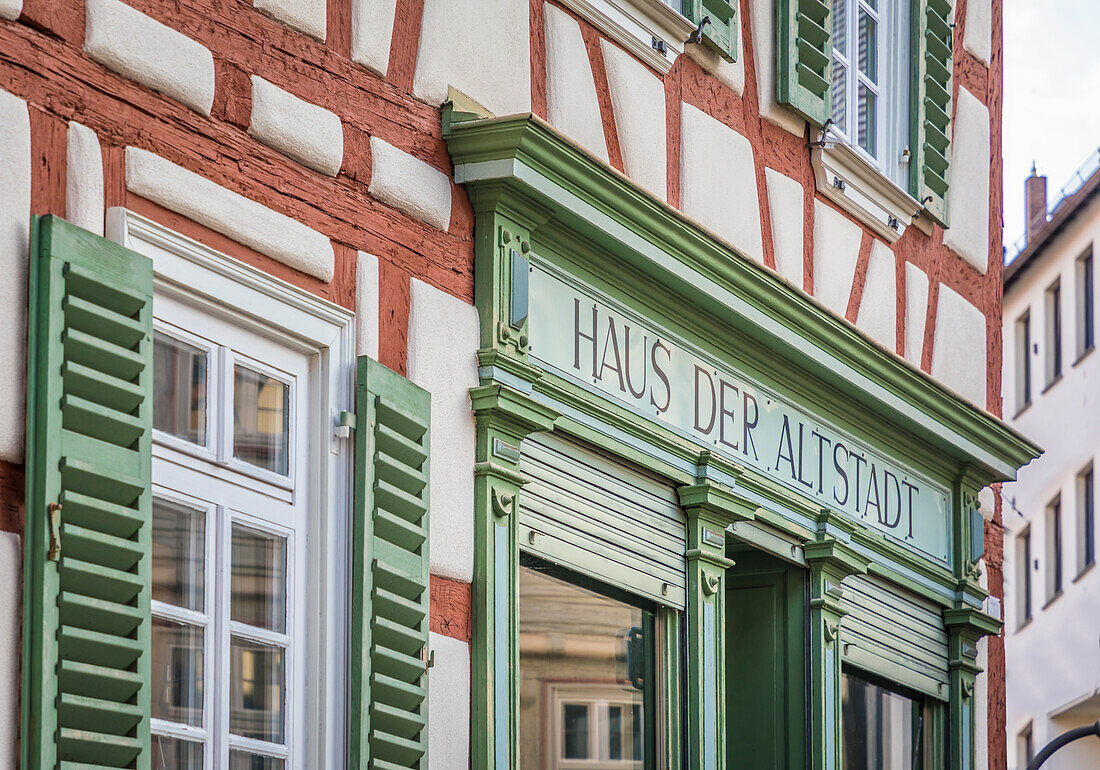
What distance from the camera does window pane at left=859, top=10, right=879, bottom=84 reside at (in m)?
10.1

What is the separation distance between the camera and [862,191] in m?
9.62

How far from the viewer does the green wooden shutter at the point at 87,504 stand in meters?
4.90

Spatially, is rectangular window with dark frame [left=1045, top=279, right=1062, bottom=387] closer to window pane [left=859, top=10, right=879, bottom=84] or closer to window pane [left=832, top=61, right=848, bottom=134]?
window pane [left=859, top=10, right=879, bottom=84]

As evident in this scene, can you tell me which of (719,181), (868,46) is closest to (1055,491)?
(868,46)

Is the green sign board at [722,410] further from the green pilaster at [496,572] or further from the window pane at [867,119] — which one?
the window pane at [867,119]

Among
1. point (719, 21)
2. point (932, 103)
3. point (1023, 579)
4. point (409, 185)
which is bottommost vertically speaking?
point (409, 185)

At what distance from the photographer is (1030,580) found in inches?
1278

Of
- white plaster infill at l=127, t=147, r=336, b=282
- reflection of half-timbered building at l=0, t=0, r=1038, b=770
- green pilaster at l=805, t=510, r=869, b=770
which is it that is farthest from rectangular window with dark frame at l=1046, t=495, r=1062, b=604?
white plaster infill at l=127, t=147, r=336, b=282

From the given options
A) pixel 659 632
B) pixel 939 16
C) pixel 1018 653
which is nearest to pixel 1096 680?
pixel 1018 653

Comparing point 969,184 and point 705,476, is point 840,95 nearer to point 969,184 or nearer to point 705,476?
point 969,184

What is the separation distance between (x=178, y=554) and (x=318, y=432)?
0.73 m

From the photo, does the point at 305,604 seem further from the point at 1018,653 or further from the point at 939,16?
the point at 1018,653

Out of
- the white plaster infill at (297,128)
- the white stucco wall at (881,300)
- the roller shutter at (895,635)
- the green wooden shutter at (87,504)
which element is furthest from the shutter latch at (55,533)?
the white stucco wall at (881,300)

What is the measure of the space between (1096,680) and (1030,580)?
258 centimetres
